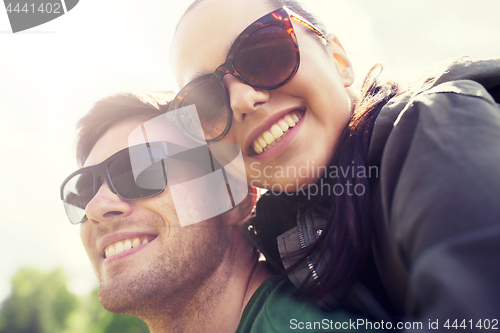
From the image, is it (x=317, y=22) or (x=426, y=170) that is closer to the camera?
(x=426, y=170)

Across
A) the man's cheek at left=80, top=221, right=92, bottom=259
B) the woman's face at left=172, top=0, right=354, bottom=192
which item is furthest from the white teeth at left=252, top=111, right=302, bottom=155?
the man's cheek at left=80, top=221, right=92, bottom=259

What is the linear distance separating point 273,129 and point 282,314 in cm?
104

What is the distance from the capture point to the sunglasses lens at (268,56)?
1567mm

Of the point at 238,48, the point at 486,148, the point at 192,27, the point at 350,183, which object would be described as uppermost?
the point at 192,27

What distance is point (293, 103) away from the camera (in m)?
1.65

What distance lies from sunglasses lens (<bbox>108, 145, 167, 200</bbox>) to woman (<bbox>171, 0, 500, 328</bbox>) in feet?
1.42

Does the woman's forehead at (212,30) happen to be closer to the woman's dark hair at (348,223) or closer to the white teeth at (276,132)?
the white teeth at (276,132)

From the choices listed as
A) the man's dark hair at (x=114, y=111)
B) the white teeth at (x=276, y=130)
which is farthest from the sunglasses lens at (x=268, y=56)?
the man's dark hair at (x=114, y=111)

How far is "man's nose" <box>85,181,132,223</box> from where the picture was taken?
6.95 ft

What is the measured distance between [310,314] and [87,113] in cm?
260

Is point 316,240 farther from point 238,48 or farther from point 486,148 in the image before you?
point 238,48

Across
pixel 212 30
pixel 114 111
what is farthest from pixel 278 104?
pixel 114 111

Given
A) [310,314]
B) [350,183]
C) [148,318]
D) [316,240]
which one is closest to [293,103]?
[350,183]

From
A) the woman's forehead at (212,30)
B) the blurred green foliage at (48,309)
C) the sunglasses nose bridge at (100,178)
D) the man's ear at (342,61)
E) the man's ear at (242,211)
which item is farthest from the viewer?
the blurred green foliage at (48,309)
